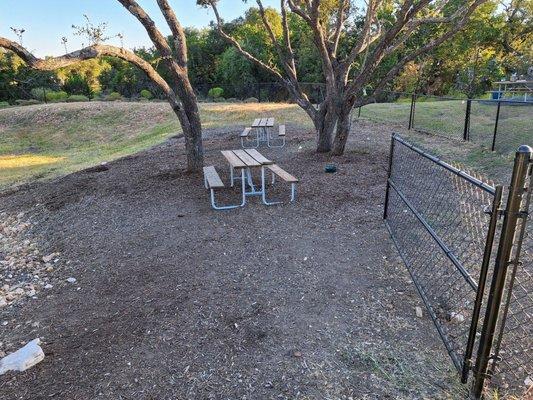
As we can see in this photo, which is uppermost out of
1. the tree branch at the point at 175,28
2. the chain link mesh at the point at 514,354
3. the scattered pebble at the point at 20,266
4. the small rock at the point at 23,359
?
the tree branch at the point at 175,28

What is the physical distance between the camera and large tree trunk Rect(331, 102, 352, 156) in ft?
26.8

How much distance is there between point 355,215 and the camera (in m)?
5.42

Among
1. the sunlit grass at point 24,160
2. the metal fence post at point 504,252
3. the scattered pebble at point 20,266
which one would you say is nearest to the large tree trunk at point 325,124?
the scattered pebble at point 20,266

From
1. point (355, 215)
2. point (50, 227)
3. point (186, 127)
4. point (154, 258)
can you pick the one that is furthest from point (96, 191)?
point (355, 215)

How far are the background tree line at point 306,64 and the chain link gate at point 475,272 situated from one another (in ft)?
60.2

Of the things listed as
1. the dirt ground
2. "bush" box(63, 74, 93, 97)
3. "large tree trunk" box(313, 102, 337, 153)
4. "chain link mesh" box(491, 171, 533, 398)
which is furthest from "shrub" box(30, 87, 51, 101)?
"chain link mesh" box(491, 171, 533, 398)

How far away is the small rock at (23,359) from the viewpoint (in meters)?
2.88

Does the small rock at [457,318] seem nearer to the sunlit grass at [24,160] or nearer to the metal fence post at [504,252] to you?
the metal fence post at [504,252]

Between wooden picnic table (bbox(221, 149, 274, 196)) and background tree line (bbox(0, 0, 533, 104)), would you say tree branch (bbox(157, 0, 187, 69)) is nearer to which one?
wooden picnic table (bbox(221, 149, 274, 196))

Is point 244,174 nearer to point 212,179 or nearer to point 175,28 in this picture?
point 212,179

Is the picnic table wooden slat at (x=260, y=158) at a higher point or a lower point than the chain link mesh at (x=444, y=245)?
higher

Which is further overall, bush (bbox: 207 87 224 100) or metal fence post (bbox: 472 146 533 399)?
bush (bbox: 207 87 224 100)

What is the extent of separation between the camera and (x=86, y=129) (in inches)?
733

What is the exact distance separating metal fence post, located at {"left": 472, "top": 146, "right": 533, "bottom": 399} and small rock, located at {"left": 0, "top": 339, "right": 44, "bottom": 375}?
293 cm
